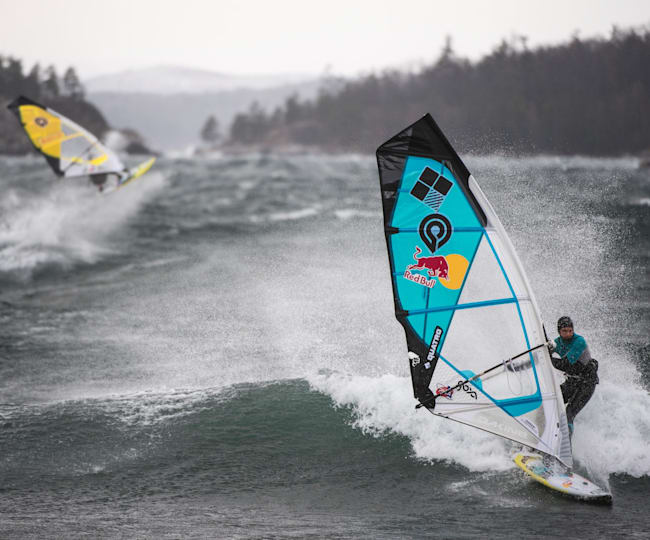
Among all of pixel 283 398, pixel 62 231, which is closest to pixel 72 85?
pixel 62 231

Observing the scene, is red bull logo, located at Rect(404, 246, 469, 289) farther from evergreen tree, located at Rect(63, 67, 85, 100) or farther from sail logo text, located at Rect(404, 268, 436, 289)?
evergreen tree, located at Rect(63, 67, 85, 100)

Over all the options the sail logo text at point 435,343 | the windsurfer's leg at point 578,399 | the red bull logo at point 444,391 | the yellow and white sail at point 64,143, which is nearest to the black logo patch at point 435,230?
the sail logo text at point 435,343

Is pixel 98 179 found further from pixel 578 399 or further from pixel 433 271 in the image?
pixel 578 399

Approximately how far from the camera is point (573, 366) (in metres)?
6.08

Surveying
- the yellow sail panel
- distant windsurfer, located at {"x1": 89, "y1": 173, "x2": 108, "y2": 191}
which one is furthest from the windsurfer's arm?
distant windsurfer, located at {"x1": 89, "y1": 173, "x2": 108, "y2": 191}

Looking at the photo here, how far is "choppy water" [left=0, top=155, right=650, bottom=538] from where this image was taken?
584 cm

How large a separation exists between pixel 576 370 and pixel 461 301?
3.75ft

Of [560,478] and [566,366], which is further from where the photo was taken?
[566,366]

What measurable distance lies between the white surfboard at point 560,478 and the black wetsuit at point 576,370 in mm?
426

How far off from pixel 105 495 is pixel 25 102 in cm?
1195

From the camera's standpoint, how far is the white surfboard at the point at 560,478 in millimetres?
5676

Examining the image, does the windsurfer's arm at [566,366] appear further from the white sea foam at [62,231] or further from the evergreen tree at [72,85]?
the evergreen tree at [72,85]

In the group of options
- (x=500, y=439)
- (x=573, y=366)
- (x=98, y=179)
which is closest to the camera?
(x=573, y=366)

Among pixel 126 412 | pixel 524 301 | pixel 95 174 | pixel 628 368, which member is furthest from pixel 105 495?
pixel 95 174
